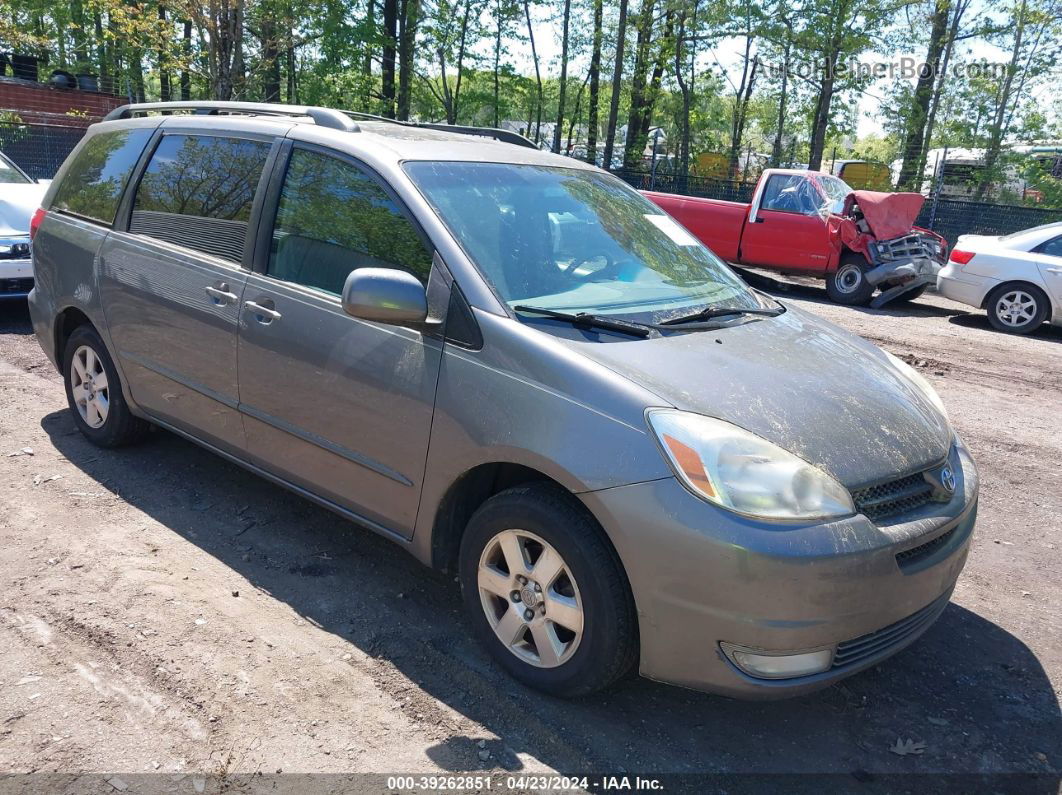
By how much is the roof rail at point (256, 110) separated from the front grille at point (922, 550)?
2.75m

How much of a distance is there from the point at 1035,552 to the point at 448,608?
302 centimetres

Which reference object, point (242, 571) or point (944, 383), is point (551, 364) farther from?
point (944, 383)

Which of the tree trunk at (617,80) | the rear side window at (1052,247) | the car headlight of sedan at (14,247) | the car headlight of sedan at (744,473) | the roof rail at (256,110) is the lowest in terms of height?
the car headlight of sedan at (14,247)

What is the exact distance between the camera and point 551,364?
9.09 ft

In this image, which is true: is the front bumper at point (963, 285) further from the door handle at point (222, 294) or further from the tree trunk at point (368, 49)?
the tree trunk at point (368, 49)

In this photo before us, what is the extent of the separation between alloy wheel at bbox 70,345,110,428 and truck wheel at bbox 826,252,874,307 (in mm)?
10413

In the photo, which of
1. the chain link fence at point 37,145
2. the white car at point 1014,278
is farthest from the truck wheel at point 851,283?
the chain link fence at point 37,145

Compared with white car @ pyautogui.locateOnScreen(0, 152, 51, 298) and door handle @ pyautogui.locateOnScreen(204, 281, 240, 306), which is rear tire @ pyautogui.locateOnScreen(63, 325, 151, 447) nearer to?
door handle @ pyautogui.locateOnScreen(204, 281, 240, 306)

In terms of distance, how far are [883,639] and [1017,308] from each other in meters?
9.60

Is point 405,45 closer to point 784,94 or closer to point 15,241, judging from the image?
point 784,94

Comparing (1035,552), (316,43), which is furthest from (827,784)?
(316,43)

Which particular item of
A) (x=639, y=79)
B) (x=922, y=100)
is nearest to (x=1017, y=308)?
(x=922, y=100)

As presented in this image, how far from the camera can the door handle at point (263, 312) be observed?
3547 mm

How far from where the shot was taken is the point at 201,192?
4074mm
